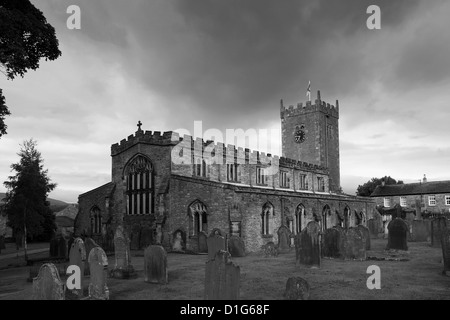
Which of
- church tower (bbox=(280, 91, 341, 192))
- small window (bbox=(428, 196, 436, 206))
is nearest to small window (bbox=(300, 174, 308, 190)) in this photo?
church tower (bbox=(280, 91, 341, 192))

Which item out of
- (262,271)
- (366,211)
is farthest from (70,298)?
(366,211)

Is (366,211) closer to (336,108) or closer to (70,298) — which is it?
(336,108)

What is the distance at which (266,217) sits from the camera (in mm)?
23625

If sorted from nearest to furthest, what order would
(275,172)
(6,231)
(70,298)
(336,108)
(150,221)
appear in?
(70,298)
(150,221)
(275,172)
(6,231)
(336,108)

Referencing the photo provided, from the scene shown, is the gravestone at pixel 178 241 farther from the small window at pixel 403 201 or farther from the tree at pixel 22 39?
the small window at pixel 403 201

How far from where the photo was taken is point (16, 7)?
15.4 meters

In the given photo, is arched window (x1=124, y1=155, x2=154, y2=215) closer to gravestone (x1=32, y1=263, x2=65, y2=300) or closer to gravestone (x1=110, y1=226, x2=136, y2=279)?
gravestone (x1=110, y1=226, x2=136, y2=279)

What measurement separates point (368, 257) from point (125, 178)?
16.5m

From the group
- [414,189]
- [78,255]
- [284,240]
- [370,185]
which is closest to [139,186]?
[284,240]

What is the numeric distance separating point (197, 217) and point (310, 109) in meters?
26.0

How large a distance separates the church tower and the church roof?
416 inches

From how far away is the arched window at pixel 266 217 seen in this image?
23234mm

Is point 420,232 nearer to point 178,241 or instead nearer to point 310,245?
point 310,245

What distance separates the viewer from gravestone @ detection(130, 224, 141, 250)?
2373 cm
